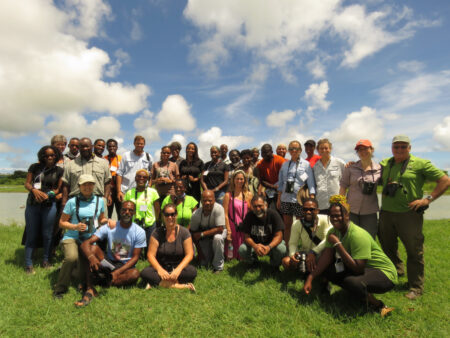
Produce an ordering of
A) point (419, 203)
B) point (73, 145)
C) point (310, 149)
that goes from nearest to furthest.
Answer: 1. point (419, 203)
2. point (73, 145)
3. point (310, 149)

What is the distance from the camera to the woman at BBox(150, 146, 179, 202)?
20.9 ft

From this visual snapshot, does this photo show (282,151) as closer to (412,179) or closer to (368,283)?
(412,179)

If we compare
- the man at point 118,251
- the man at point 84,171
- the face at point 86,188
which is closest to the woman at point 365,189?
the man at point 118,251

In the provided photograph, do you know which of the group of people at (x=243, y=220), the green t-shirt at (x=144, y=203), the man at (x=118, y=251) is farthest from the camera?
the green t-shirt at (x=144, y=203)

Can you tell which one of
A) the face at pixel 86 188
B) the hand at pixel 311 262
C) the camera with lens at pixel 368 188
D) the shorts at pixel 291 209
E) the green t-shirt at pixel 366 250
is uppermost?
the face at pixel 86 188

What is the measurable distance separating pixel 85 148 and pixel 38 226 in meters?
1.81

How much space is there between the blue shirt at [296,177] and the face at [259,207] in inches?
37.5

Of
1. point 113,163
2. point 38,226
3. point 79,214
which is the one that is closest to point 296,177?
point 79,214

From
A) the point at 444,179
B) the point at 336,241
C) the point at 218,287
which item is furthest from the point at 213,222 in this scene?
the point at 444,179

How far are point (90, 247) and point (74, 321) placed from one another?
112 cm

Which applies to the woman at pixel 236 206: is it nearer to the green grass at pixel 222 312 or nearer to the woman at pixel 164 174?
the green grass at pixel 222 312

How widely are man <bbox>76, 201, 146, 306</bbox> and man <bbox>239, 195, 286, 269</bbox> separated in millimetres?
1944

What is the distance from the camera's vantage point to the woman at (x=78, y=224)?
4320 mm

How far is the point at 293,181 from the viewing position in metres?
5.68
